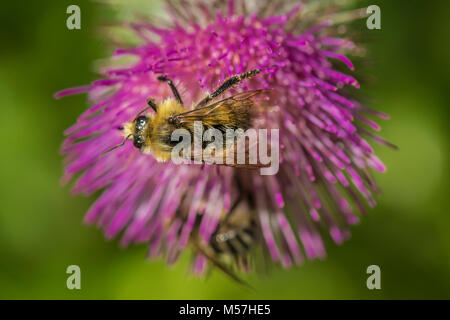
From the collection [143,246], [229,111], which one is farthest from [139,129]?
[143,246]

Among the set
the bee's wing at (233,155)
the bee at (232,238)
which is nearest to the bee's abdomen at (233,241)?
the bee at (232,238)

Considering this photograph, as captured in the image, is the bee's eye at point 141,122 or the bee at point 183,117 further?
the bee's eye at point 141,122

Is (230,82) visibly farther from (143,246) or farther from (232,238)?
(143,246)

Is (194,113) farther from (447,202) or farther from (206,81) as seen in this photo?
(447,202)

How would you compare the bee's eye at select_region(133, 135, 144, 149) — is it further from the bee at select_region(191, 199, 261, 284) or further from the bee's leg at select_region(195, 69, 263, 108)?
the bee at select_region(191, 199, 261, 284)

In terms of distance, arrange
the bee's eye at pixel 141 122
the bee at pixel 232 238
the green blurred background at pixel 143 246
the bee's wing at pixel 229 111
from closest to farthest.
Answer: the bee's wing at pixel 229 111
the bee's eye at pixel 141 122
the bee at pixel 232 238
the green blurred background at pixel 143 246

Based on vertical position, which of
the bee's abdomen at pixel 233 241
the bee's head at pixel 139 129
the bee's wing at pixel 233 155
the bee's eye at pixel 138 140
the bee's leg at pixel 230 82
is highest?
the bee's leg at pixel 230 82

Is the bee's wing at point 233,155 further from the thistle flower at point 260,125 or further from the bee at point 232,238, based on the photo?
the bee at point 232,238
